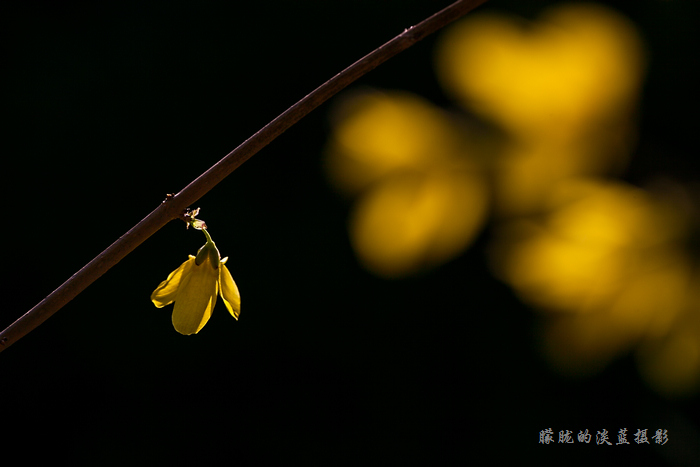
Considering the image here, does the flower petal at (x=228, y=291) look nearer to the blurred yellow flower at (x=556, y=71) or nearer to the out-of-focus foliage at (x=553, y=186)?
the out-of-focus foliage at (x=553, y=186)

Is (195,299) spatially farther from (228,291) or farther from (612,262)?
(612,262)

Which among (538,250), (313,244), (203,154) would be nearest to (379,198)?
(538,250)

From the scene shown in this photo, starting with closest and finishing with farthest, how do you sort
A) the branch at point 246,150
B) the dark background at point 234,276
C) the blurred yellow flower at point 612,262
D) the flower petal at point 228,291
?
1. the branch at point 246,150
2. the flower petal at point 228,291
3. the blurred yellow flower at point 612,262
4. the dark background at point 234,276

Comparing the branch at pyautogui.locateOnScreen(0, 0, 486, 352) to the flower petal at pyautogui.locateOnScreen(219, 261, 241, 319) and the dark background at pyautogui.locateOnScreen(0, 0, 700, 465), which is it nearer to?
the flower petal at pyautogui.locateOnScreen(219, 261, 241, 319)

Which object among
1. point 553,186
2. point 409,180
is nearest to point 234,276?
point 409,180

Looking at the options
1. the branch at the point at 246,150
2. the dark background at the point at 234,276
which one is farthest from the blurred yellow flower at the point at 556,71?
the dark background at the point at 234,276

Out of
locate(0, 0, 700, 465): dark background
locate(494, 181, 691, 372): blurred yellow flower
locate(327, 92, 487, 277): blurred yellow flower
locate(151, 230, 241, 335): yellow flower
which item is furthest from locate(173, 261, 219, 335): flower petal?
locate(0, 0, 700, 465): dark background
